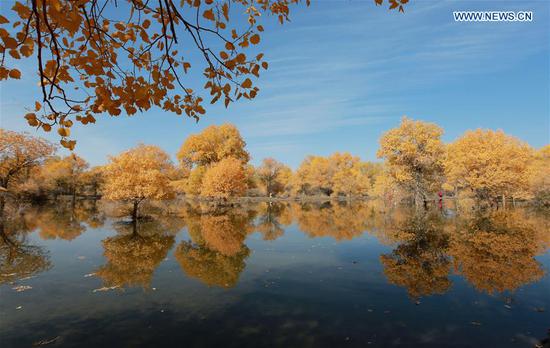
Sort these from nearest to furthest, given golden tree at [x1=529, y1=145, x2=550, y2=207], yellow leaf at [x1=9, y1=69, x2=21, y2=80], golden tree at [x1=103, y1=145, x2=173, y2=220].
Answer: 1. yellow leaf at [x1=9, y1=69, x2=21, y2=80]
2. golden tree at [x1=103, y1=145, x2=173, y2=220]
3. golden tree at [x1=529, y1=145, x2=550, y2=207]

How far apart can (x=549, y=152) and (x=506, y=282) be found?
2738 inches

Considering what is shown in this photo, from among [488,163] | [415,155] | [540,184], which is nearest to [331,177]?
[415,155]

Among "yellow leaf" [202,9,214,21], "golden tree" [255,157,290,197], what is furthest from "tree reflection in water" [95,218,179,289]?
"golden tree" [255,157,290,197]

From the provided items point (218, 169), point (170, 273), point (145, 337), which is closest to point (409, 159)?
point (218, 169)

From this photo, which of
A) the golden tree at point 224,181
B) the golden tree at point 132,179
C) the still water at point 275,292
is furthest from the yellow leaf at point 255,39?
the golden tree at point 224,181

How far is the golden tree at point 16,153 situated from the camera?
3362 cm

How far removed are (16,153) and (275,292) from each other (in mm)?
38992

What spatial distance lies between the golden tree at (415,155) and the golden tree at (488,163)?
1.97 m

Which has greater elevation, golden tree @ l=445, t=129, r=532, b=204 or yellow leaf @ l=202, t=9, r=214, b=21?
golden tree @ l=445, t=129, r=532, b=204

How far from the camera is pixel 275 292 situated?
859 cm

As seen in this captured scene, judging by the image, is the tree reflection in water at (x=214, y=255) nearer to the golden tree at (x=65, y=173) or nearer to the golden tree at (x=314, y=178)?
the golden tree at (x=65, y=173)

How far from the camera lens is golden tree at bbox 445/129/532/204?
29.8 meters

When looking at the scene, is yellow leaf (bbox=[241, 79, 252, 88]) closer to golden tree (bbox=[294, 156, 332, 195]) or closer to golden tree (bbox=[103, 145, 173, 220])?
golden tree (bbox=[103, 145, 173, 220])

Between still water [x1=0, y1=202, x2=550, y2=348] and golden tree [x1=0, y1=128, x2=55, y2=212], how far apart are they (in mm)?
23748
